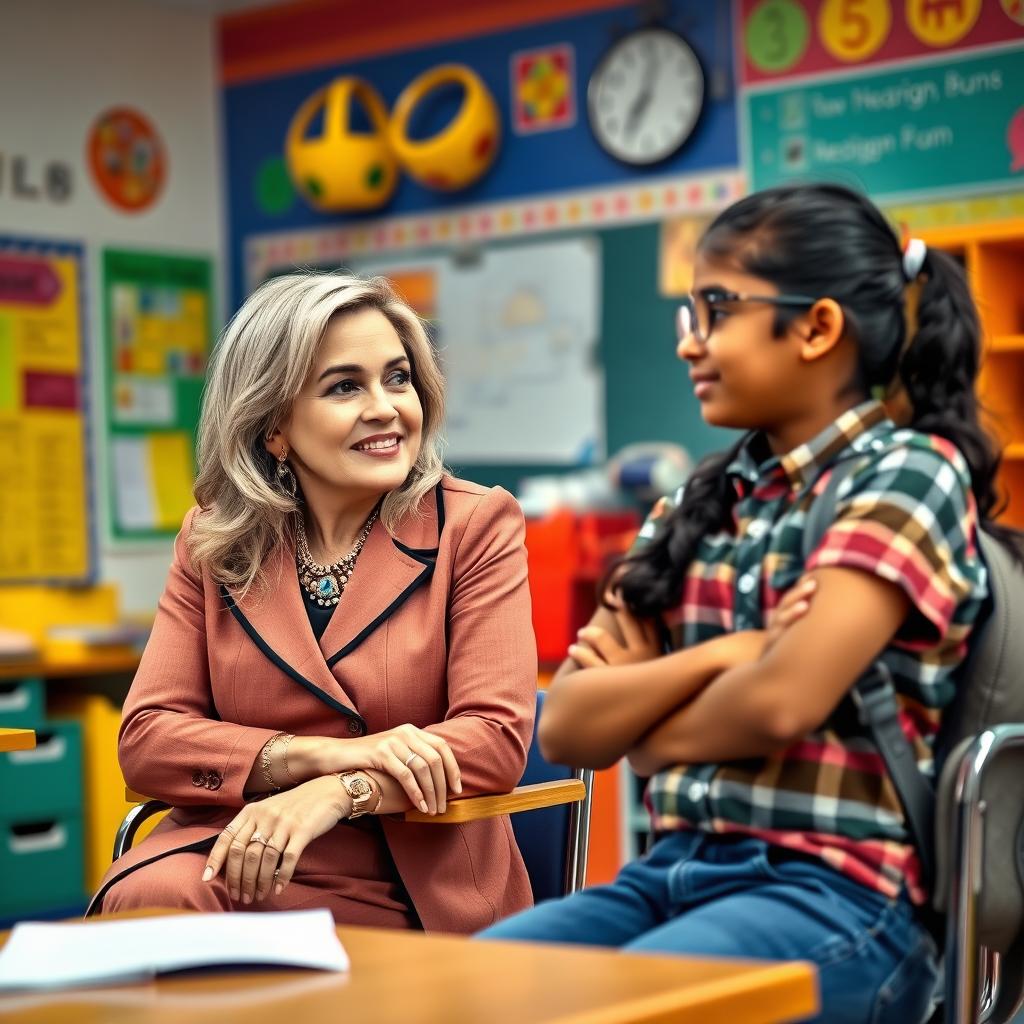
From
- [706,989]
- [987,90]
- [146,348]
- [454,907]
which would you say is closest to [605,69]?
[987,90]

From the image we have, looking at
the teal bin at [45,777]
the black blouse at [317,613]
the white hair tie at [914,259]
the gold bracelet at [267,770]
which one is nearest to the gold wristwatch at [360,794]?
the gold bracelet at [267,770]

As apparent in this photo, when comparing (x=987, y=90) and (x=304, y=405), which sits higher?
(x=987, y=90)

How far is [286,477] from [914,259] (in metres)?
0.97

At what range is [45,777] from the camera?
181 inches

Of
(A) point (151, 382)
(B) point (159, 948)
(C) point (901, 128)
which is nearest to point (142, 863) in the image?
(B) point (159, 948)

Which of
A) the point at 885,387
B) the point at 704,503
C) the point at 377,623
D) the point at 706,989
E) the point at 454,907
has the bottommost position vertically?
the point at 454,907

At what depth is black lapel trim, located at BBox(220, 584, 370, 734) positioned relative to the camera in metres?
2.12

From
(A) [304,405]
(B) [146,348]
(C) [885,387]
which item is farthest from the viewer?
(B) [146,348]

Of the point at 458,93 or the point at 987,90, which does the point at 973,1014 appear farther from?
the point at 458,93

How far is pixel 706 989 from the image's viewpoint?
1051 mm

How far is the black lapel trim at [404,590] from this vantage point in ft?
7.04

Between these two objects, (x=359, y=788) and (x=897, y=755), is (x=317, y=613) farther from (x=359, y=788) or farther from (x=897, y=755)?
(x=897, y=755)

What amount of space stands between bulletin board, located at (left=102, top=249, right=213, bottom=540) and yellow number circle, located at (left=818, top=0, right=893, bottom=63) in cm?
226

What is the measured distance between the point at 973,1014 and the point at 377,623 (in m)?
0.87
